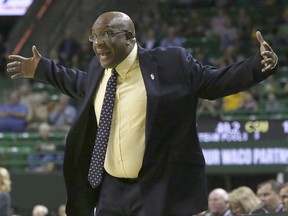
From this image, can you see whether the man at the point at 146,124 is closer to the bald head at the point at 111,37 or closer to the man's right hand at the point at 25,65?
the bald head at the point at 111,37

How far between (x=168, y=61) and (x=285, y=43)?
1295cm

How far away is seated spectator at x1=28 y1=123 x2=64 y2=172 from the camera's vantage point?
51.1ft

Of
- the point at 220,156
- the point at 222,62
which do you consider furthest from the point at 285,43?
the point at 220,156

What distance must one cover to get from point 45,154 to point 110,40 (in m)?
10.3

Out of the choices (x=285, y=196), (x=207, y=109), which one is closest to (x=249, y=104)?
(x=207, y=109)

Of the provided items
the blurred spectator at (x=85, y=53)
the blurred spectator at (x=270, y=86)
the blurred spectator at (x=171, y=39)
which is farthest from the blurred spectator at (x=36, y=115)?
the blurred spectator at (x=270, y=86)

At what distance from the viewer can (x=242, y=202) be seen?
32.7ft

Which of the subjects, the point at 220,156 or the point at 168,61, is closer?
the point at 168,61

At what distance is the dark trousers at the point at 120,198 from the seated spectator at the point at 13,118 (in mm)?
11133

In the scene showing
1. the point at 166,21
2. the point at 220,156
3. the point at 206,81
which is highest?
the point at 166,21

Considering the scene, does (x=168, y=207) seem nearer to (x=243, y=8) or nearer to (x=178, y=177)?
(x=178, y=177)

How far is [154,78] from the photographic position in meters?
5.58

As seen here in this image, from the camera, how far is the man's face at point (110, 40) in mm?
5531

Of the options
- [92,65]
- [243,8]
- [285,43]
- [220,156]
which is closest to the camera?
[92,65]
